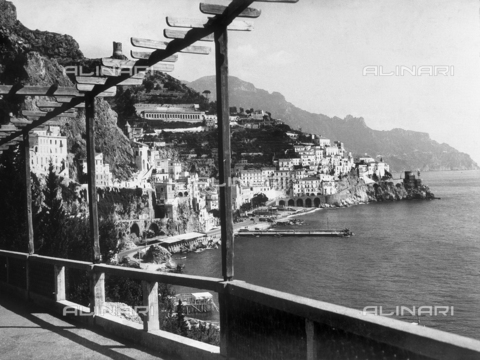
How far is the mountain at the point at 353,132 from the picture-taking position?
15412 cm

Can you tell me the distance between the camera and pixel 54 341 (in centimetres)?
554

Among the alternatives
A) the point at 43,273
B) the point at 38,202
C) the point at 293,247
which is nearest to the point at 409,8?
the point at 293,247

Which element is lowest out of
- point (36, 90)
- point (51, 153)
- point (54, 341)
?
point (54, 341)

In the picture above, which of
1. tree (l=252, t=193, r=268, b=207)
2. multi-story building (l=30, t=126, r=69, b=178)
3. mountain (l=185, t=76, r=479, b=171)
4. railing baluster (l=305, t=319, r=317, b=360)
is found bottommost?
tree (l=252, t=193, r=268, b=207)

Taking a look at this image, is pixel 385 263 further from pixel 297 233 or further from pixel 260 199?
pixel 260 199

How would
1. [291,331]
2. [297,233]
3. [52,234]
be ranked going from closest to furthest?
[291,331], [52,234], [297,233]

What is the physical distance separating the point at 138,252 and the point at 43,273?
66397mm

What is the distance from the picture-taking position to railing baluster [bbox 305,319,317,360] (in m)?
3.14

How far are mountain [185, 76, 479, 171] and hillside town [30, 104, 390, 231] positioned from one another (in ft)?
25.0

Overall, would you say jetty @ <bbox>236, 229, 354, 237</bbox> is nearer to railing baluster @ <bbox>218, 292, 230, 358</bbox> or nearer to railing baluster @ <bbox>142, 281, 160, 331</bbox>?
railing baluster @ <bbox>142, 281, 160, 331</bbox>

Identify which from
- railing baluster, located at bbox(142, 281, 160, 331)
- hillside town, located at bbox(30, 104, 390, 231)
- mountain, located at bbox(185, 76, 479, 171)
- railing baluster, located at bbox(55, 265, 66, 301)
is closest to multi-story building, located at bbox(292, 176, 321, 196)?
hillside town, located at bbox(30, 104, 390, 231)

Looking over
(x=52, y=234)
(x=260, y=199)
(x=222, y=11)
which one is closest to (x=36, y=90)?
(x=222, y=11)

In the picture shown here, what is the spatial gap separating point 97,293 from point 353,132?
495 ft

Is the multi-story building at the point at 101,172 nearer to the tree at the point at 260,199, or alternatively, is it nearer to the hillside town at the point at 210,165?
the hillside town at the point at 210,165
